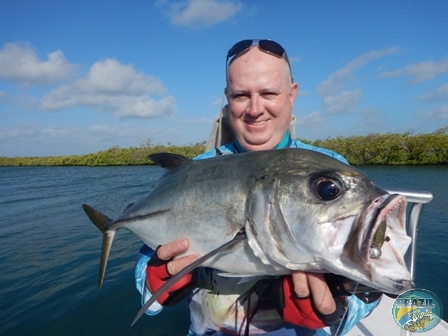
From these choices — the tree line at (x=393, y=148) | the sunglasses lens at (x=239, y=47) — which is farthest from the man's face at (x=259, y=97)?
the tree line at (x=393, y=148)

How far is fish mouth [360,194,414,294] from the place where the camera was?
1.52 m

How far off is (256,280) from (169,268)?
2.34ft

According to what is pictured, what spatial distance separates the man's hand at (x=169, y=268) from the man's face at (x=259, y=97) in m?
1.24

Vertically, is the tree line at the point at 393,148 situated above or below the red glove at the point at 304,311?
above

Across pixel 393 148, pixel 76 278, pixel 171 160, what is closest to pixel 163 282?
pixel 171 160

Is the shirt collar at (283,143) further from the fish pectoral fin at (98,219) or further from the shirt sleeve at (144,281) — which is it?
the fish pectoral fin at (98,219)

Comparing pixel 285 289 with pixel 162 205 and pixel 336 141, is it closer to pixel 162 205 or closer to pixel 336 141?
pixel 162 205

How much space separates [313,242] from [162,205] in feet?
4.37

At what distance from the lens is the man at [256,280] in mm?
2039

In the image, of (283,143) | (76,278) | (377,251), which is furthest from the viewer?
(76,278)

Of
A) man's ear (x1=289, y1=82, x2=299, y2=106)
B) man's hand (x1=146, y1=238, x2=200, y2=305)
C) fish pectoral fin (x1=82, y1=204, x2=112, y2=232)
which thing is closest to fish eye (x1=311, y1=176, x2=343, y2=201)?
man's hand (x1=146, y1=238, x2=200, y2=305)

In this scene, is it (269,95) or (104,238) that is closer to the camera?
(269,95)

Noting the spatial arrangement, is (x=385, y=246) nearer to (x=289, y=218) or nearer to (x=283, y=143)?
(x=289, y=218)

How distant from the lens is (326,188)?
5.84 ft
